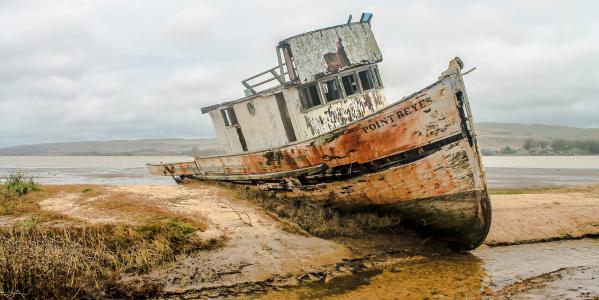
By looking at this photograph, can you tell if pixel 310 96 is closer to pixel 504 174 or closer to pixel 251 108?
pixel 251 108

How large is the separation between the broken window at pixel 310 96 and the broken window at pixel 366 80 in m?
1.26

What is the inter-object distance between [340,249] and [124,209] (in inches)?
168

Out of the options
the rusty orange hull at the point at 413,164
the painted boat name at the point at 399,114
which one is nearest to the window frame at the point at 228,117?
the rusty orange hull at the point at 413,164

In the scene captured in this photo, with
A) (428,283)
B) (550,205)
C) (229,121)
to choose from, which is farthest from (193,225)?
(550,205)

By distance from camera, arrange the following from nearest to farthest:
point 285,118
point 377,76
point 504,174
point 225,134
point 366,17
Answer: point 285,118, point 377,76, point 366,17, point 225,134, point 504,174

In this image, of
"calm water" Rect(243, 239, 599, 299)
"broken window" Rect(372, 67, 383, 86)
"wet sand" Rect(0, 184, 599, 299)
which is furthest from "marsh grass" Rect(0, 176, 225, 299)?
"broken window" Rect(372, 67, 383, 86)

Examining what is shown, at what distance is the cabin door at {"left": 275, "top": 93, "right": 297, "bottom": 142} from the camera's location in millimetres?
10039

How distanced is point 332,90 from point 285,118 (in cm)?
133

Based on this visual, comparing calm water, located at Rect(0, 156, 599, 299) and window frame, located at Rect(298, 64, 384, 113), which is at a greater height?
window frame, located at Rect(298, 64, 384, 113)

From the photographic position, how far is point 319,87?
31.2ft

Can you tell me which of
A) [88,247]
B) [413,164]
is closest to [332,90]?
[413,164]

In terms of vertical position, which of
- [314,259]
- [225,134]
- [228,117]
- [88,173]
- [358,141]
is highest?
[88,173]

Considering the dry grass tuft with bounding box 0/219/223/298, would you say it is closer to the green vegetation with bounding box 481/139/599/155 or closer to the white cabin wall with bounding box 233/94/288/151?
the white cabin wall with bounding box 233/94/288/151

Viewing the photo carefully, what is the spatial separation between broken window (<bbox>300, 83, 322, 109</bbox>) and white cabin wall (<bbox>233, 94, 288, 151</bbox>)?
84 centimetres
